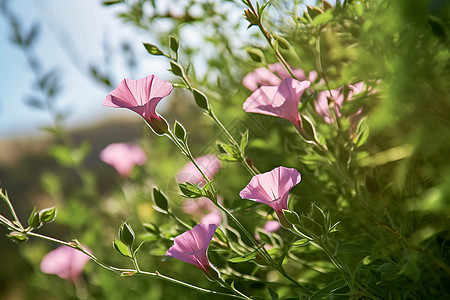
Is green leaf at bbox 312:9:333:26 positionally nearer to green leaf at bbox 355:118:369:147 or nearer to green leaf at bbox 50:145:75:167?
green leaf at bbox 355:118:369:147

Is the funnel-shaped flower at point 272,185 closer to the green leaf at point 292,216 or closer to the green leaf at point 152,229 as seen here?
the green leaf at point 292,216

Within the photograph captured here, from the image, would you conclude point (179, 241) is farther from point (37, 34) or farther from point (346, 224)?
point (37, 34)

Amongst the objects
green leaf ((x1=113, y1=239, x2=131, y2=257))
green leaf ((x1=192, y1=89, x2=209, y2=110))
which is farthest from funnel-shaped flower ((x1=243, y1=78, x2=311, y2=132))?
green leaf ((x1=113, y1=239, x2=131, y2=257))

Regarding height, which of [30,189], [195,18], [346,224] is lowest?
[30,189]

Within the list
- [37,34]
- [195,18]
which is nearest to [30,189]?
[37,34]

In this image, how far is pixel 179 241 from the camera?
312mm

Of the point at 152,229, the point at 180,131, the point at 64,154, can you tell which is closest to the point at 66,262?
the point at 64,154

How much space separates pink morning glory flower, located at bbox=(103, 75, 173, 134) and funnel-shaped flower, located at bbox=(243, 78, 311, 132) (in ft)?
0.20

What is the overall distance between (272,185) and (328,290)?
0.08m

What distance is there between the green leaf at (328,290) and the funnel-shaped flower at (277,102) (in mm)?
110

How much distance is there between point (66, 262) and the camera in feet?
2.54

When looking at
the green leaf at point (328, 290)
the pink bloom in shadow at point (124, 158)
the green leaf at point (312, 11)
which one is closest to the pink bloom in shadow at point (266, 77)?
the green leaf at point (312, 11)

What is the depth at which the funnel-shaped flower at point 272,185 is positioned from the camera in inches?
11.3

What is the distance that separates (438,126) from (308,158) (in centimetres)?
Result: 11
